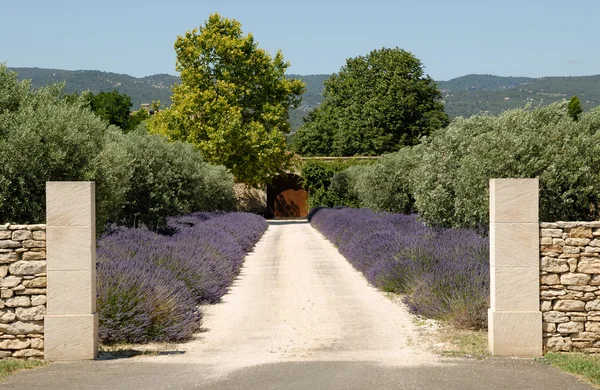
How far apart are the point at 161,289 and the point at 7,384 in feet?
10.7

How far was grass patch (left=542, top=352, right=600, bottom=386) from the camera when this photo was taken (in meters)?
7.78

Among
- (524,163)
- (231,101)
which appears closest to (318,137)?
(231,101)

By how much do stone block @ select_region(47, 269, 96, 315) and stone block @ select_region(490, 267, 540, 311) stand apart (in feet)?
→ 15.8

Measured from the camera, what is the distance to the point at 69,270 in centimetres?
888

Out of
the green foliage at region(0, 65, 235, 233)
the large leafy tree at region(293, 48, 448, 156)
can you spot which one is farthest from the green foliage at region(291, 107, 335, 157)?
the green foliage at region(0, 65, 235, 233)

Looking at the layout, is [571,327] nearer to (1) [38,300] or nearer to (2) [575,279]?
(2) [575,279]

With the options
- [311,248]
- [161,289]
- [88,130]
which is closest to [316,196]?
[311,248]

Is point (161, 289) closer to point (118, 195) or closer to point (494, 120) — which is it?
point (118, 195)

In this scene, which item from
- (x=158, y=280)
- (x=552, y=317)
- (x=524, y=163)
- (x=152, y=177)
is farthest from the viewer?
(x=152, y=177)

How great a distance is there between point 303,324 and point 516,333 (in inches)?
135

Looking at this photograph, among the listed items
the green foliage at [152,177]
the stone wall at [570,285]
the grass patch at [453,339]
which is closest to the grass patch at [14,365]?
the grass patch at [453,339]

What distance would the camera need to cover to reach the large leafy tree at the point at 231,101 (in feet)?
135

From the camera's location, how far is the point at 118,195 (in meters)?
16.5

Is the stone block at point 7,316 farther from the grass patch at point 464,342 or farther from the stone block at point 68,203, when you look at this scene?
the grass patch at point 464,342
